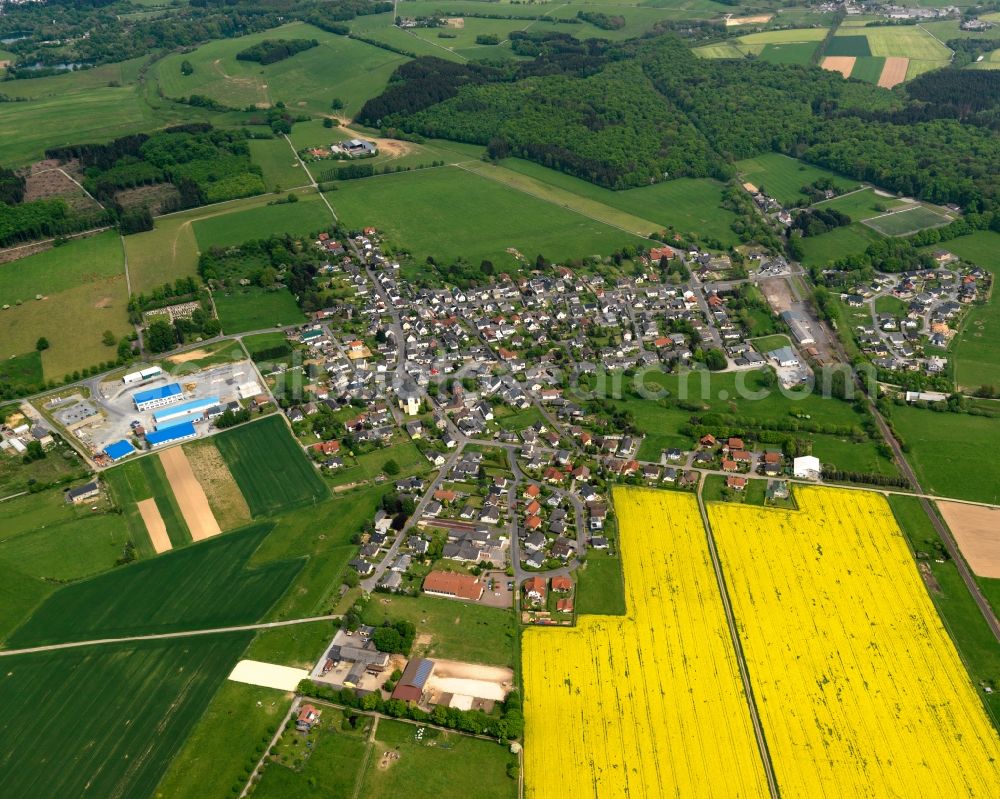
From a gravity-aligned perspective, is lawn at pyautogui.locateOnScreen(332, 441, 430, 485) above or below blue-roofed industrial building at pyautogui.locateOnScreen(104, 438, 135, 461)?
above

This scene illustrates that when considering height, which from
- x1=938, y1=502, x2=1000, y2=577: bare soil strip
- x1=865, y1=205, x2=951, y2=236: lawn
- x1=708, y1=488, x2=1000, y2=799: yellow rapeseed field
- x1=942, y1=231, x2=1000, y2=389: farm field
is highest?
x1=865, y1=205, x2=951, y2=236: lawn

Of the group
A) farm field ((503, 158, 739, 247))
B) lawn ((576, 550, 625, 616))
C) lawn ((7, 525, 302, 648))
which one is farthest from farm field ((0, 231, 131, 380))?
farm field ((503, 158, 739, 247))

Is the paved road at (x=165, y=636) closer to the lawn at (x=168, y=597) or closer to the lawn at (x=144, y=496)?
the lawn at (x=168, y=597)

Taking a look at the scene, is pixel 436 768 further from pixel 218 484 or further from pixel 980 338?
pixel 980 338

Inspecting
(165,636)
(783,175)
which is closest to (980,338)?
(783,175)

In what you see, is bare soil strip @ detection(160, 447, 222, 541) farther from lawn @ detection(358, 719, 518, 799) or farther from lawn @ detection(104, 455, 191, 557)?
lawn @ detection(358, 719, 518, 799)

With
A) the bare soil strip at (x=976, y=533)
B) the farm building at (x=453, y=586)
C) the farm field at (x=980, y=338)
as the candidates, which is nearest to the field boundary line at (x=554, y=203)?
the farm field at (x=980, y=338)

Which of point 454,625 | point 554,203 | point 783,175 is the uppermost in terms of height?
point 783,175
